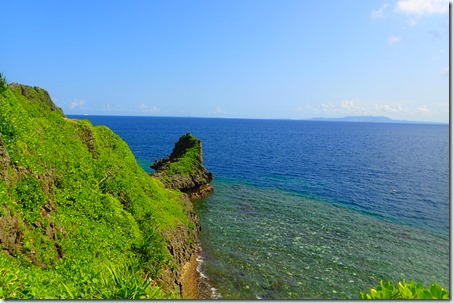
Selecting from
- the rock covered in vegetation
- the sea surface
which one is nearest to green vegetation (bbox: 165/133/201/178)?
the rock covered in vegetation

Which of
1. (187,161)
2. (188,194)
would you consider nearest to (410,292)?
(188,194)

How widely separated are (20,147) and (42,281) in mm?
8840

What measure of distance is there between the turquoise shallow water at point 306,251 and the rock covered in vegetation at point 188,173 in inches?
183

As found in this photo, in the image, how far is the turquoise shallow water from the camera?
1048 inches

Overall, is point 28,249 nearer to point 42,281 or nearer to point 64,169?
point 42,281

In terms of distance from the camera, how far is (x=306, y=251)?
33031 mm

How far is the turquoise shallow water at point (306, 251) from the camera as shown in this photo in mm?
26609

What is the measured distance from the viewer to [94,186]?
2294 centimetres

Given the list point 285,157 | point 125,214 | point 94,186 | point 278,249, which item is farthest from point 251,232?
point 285,157

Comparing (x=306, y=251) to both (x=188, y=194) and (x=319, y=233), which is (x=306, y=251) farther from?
(x=188, y=194)

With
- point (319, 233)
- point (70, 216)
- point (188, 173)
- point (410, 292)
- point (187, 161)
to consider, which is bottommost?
point (319, 233)

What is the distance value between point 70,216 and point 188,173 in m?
35.2

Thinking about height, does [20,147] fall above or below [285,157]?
A: above

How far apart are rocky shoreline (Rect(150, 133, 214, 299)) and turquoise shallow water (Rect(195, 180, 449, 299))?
4.26 feet
